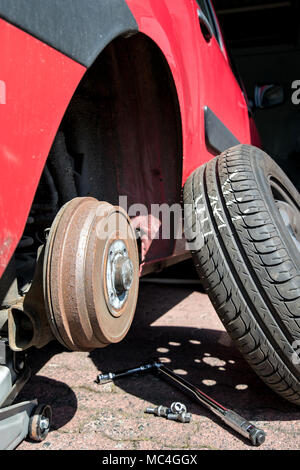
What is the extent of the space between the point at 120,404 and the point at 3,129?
1.06 m

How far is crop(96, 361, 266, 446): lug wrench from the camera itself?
3.91 ft

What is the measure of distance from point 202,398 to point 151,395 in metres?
0.20

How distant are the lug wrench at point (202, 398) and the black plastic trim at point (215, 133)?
0.92 meters

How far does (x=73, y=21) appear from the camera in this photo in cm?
85

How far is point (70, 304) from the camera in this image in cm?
90

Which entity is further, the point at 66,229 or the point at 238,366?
the point at 238,366

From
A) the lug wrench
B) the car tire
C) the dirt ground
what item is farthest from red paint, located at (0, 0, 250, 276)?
the lug wrench

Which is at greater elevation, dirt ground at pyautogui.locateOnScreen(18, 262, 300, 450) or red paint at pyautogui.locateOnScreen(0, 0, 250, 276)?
red paint at pyautogui.locateOnScreen(0, 0, 250, 276)

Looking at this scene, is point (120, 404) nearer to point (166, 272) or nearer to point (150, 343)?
point (150, 343)

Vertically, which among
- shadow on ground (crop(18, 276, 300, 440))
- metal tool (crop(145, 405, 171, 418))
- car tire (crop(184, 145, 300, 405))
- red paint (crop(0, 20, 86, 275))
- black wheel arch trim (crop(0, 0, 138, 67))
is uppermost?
black wheel arch trim (crop(0, 0, 138, 67))

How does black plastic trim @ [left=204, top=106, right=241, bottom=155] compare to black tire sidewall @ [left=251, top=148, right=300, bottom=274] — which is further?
black plastic trim @ [left=204, top=106, right=241, bottom=155]

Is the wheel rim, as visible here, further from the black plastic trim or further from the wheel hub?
the wheel hub

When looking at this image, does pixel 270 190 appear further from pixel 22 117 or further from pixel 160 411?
pixel 22 117
